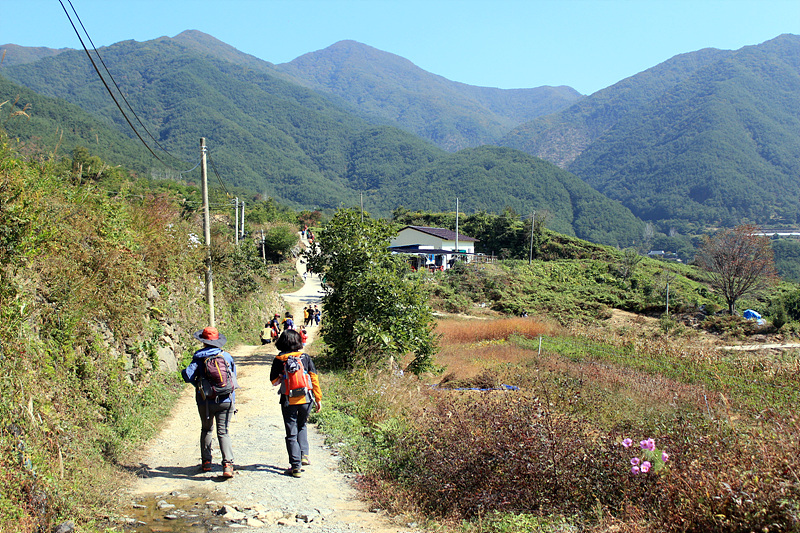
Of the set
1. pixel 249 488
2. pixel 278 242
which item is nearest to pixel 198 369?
pixel 249 488

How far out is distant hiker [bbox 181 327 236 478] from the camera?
223 inches

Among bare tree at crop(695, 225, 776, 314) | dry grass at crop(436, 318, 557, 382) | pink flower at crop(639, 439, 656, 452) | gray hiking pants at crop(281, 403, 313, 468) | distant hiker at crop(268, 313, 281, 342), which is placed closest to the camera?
pink flower at crop(639, 439, 656, 452)

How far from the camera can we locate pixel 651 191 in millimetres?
186375

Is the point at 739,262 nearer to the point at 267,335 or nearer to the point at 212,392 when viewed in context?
the point at 267,335

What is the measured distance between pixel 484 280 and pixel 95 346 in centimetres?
3856

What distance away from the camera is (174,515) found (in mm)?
4598

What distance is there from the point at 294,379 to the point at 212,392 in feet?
2.84

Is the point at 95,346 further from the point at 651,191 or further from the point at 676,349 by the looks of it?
the point at 651,191

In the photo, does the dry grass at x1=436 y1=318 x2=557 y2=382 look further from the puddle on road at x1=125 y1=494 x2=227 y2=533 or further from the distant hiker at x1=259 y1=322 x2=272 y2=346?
the puddle on road at x1=125 y1=494 x2=227 y2=533

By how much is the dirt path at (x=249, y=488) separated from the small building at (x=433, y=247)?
147 feet

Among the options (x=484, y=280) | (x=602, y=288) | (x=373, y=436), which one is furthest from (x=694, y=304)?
(x=373, y=436)

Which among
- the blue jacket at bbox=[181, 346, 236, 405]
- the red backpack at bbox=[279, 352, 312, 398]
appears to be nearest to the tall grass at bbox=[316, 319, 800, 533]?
the red backpack at bbox=[279, 352, 312, 398]

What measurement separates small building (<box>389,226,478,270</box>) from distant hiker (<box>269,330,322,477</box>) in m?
45.5

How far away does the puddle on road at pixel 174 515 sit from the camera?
14.3ft
